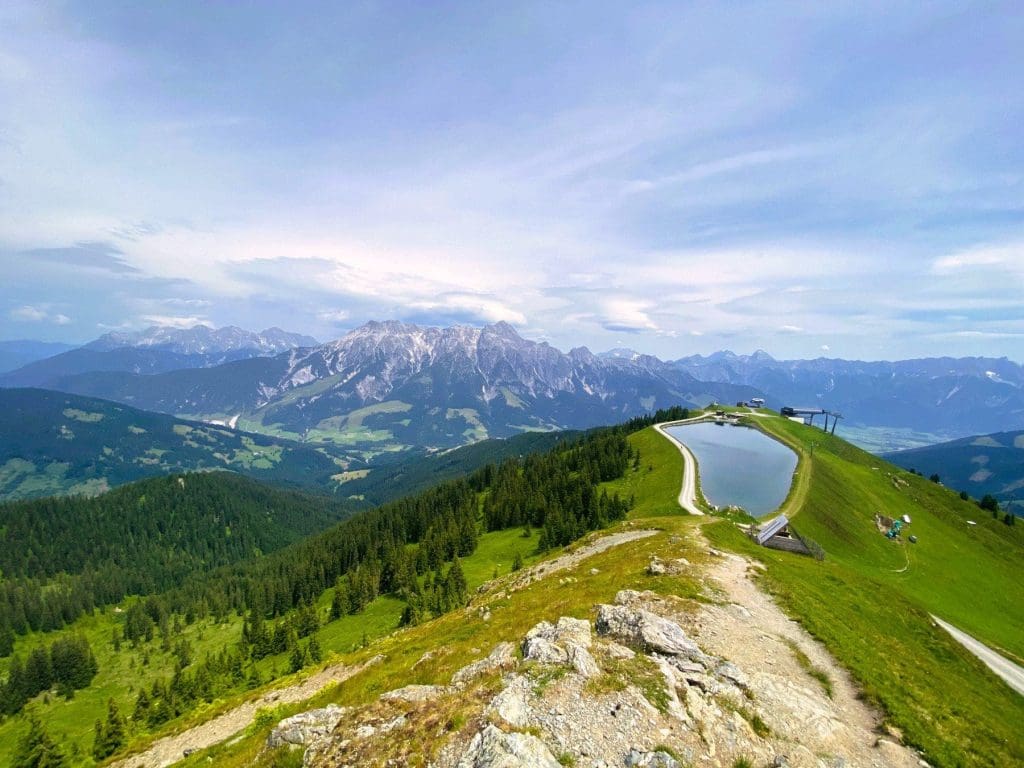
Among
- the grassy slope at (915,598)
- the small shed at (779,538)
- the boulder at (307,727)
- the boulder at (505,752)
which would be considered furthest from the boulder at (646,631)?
the small shed at (779,538)

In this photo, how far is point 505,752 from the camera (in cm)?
1573

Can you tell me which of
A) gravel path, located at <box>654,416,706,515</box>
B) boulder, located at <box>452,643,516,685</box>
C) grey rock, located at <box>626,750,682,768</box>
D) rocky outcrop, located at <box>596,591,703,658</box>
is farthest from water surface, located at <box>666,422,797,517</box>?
grey rock, located at <box>626,750,682,768</box>

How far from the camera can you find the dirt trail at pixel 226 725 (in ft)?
121

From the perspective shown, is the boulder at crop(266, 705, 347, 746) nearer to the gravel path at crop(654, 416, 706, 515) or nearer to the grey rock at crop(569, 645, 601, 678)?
the grey rock at crop(569, 645, 601, 678)

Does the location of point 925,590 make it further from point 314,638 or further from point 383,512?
point 383,512

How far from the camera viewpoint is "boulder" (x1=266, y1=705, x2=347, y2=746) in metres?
21.4

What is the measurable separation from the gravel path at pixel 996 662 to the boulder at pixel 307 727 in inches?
2096

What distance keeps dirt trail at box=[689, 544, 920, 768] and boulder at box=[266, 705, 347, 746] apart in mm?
20431

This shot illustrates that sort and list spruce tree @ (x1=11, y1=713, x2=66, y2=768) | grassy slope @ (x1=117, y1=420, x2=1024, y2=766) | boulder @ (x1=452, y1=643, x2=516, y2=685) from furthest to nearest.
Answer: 1. spruce tree @ (x1=11, y1=713, x2=66, y2=768)
2. boulder @ (x1=452, y1=643, x2=516, y2=685)
3. grassy slope @ (x1=117, y1=420, x2=1024, y2=766)

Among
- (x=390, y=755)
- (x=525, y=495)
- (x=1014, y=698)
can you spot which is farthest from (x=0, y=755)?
(x=1014, y=698)

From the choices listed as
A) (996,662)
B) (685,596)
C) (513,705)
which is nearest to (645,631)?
(513,705)

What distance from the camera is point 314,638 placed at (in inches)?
A: 3644

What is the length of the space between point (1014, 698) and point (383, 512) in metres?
168

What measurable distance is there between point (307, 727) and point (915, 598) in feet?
270
